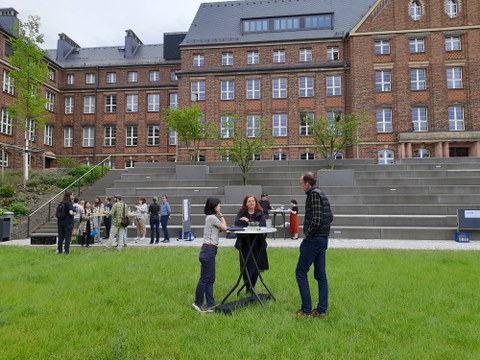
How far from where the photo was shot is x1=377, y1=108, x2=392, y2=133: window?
34.0 metres

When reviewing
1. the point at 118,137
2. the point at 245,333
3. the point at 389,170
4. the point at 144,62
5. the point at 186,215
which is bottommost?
the point at 245,333

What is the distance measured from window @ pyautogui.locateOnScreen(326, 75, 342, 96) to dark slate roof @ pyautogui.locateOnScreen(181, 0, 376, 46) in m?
4.12

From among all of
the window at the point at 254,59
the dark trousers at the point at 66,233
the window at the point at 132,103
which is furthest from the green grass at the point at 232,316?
the window at the point at 132,103

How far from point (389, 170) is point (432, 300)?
16404 millimetres

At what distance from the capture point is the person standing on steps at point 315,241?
512 centimetres

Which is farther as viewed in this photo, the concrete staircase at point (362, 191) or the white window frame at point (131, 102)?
the white window frame at point (131, 102)

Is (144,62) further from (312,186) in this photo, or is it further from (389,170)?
(312,186)

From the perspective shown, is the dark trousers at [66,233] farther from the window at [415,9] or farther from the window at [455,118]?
the window at [415,9]

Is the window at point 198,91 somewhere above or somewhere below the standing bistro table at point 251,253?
above

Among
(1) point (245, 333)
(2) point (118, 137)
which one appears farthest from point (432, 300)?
(2) point (118, 137)

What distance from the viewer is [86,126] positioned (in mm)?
44031

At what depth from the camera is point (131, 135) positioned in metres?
43.7

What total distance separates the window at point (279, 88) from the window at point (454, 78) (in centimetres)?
1486

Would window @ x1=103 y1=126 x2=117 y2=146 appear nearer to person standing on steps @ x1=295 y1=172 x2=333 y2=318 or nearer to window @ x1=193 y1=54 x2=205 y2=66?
window @ x1=193 y1=54 x2=205 y2=66
